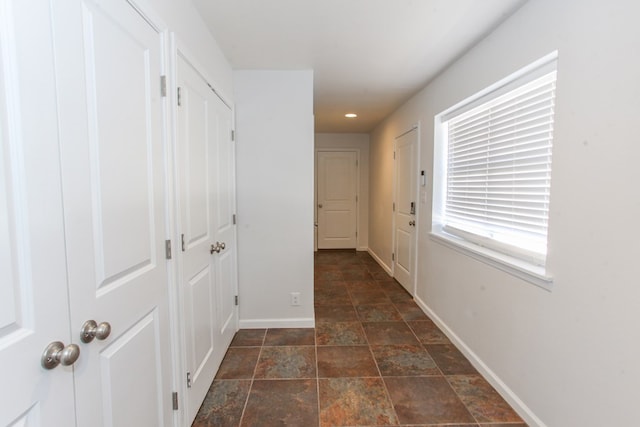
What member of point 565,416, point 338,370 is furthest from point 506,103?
point 338,370

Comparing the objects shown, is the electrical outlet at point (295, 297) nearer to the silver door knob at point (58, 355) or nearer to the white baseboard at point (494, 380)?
the white baseboard at point (494, 380)

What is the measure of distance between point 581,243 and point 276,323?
2.29 metres

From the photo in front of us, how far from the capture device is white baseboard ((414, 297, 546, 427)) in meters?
1.58

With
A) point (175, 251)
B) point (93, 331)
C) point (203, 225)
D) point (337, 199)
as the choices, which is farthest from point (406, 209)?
point (93, 331)

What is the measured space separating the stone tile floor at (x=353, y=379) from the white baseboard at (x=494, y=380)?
0.14ft

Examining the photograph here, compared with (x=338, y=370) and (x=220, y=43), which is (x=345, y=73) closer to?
(x=220, y=43)

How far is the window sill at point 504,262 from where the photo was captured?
4.95 ft

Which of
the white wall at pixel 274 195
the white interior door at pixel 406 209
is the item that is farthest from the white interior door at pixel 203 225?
the white interior door at pixel 406 209

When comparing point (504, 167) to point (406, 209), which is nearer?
point (504, 167)

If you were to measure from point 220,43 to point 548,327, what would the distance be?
2652mm

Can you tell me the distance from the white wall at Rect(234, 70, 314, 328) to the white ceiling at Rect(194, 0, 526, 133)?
8.2 inches

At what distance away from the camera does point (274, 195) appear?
2.62 m

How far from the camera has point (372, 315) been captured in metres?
2.97

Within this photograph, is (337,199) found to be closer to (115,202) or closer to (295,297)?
(295,297)
